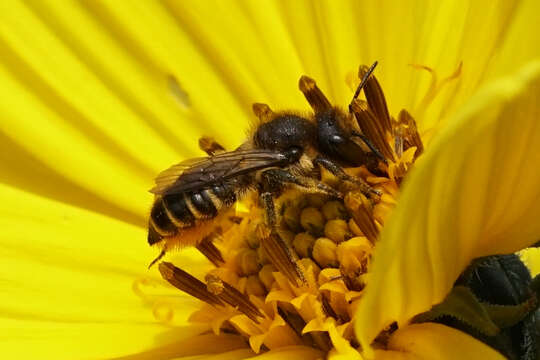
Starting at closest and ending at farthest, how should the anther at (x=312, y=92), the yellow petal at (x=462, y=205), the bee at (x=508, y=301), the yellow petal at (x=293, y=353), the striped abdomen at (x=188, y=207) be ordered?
the yellow petal at (x=462, y=205) → the bee at (x=508, y=301) → the yellow petal at (x=293, y=353) → the striped abdomen at (x=188, y=207) → the anther at (x=312, y=92)

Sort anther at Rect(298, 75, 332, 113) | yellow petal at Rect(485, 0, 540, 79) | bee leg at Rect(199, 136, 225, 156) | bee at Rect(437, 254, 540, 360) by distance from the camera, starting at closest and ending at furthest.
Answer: yellow petal at Rect(485, 0, 540, 79)
bee at Rect(437, 254, 540, 360)
anther at Rect(298, 75, 332, 113)
bee leg at Rect(199, 136, 225, 156)

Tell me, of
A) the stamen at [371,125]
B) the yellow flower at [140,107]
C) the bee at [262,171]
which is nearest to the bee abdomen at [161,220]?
the bee at [262,171]

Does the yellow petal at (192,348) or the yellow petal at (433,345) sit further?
the yellow petal at (192,348)

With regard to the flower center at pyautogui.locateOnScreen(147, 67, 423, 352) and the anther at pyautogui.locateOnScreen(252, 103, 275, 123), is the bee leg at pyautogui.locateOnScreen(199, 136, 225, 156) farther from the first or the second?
the flower center at pyautogui.locateOnScreen(147, 67, 423, 352)

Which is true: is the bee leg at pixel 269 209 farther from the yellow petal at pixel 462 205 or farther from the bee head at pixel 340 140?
the yellow petal at pixel 462 205

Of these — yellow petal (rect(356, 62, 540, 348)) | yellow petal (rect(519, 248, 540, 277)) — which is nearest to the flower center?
yellow petal (rect(356, 62, 540, 348))

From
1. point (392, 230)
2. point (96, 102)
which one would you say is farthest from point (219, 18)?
point (392, 230)

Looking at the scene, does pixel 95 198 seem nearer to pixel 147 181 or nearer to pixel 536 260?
pixel 147 181
